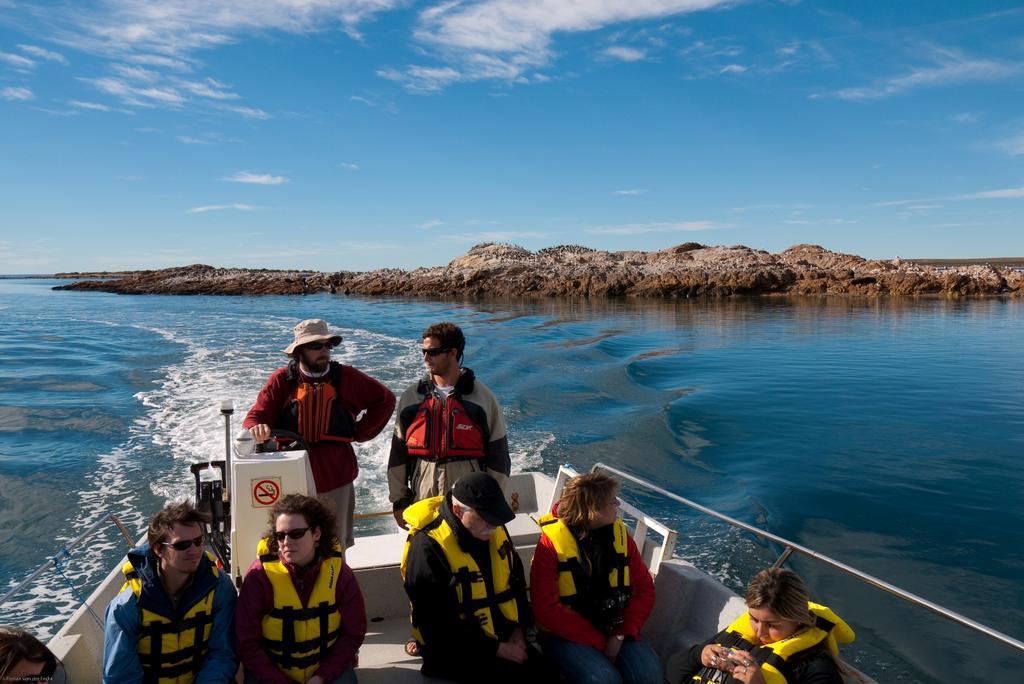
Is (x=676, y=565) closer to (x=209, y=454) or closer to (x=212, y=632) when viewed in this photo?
(x=212, y=632)

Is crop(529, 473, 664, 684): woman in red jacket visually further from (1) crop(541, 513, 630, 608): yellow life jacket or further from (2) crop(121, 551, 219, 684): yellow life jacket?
(2) crop(121, 551, 219, 684): yellow life jacket

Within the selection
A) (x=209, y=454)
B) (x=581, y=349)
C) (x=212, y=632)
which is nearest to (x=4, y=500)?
(x=209, y=454)

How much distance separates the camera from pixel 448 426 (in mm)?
3357

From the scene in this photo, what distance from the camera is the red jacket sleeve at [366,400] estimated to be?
3641mm

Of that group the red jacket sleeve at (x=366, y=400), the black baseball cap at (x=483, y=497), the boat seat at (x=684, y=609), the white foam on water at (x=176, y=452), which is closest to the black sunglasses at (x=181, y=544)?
the black baseball cap at (x=483, y=497)

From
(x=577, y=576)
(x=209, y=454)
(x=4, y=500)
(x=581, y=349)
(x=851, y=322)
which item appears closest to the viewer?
(x=577, y=576)

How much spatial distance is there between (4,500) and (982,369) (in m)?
16.3

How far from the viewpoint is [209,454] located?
8594mm

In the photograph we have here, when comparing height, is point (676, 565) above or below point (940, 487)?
above

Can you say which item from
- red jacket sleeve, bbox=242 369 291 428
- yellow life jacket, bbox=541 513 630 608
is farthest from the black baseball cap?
red jacket sleeve, bbox=242 369 291 428

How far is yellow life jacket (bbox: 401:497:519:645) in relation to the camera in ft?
8.96

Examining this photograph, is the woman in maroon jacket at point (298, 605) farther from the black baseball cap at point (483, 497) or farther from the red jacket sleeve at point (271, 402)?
the red jacket sleeve at point (271, 402)

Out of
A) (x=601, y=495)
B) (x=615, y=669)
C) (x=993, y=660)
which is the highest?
(x=601, y=495)

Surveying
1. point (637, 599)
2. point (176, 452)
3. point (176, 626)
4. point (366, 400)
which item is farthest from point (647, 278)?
point (176, 626)
